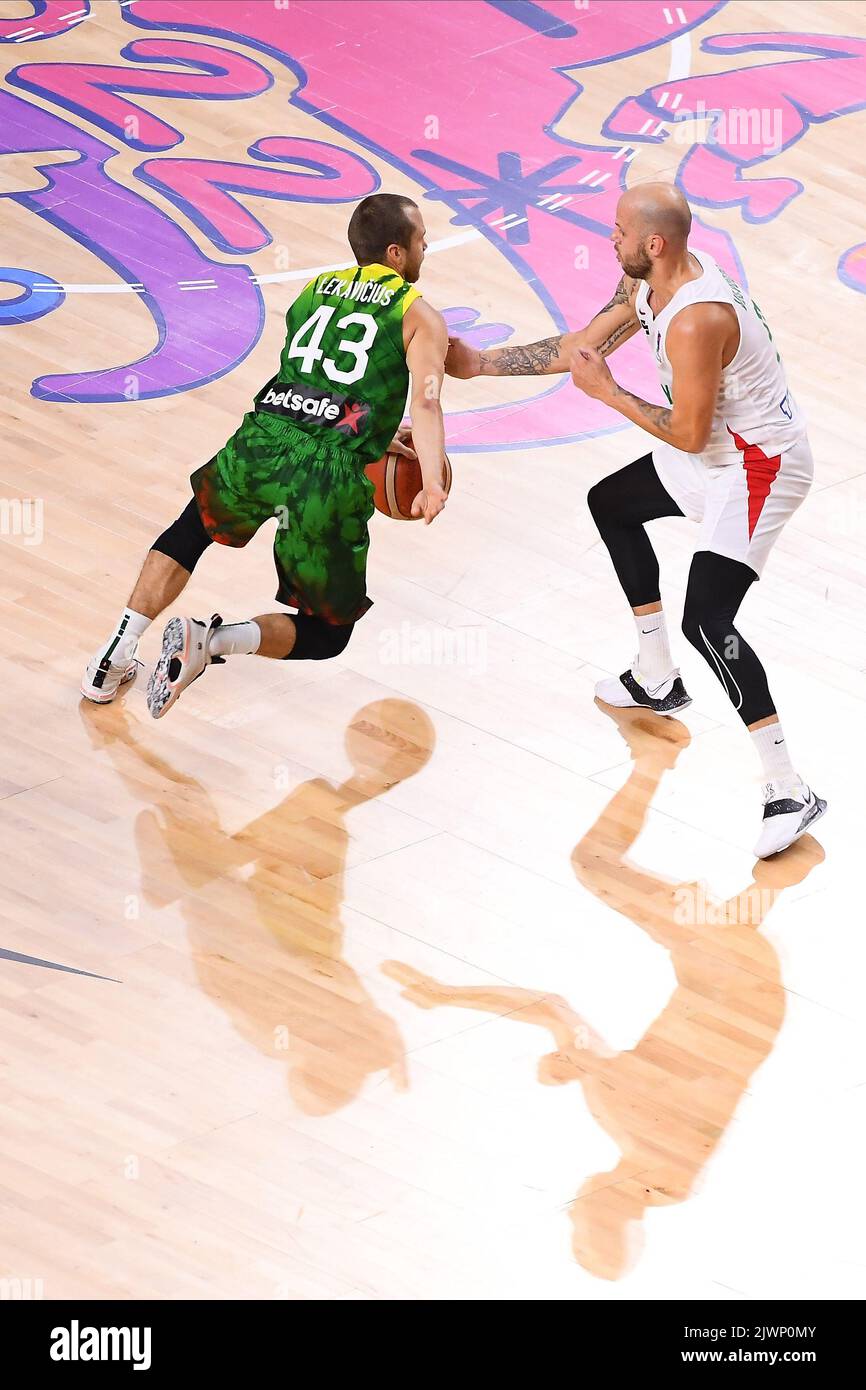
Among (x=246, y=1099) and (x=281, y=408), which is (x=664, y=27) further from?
(x=246, y=1099)

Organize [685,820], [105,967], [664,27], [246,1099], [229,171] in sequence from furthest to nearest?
1. [664,27]
2. [229,171]
3. [685,820]
4. [105,967]
5. [246,1099]

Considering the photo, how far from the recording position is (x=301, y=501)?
20.9 feet

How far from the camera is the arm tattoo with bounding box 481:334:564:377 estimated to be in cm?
684

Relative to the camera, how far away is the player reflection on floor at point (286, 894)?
18.3ft

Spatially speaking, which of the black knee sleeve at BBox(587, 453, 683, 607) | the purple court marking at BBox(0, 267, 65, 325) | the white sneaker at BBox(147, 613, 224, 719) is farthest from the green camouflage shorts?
the purple court marking at BBox(0, 267, 65, 325)

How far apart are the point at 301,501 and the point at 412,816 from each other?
36.6 inches

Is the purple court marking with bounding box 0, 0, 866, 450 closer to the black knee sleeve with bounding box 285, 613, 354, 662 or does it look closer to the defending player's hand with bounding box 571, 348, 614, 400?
the black knee sleeve with bounding box 285, 613, 354, 662

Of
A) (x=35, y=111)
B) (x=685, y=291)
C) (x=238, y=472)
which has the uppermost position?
(x=685, y=291)

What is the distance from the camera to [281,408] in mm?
6445

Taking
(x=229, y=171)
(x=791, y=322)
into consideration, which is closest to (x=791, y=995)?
(x=791, y=322)

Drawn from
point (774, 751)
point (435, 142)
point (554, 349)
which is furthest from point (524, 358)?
point (435, 142)

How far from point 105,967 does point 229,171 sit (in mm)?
5268

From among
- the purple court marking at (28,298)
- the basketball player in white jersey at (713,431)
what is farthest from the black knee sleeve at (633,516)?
the purple court marking at (28,298)

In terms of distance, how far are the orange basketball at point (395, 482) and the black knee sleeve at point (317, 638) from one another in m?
0.38
